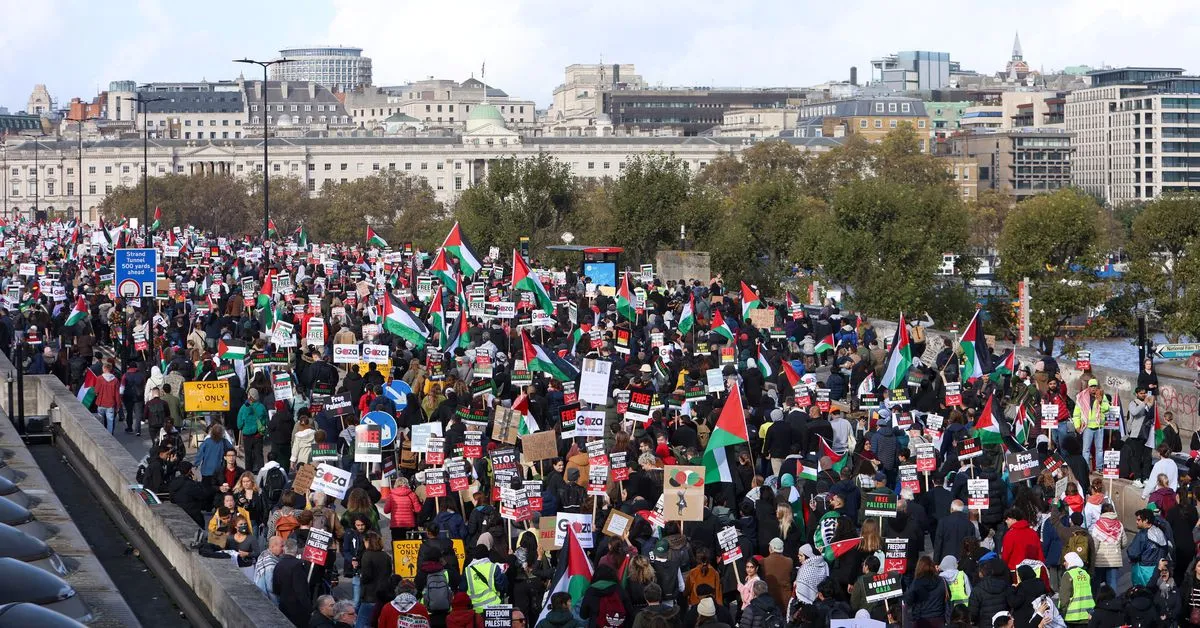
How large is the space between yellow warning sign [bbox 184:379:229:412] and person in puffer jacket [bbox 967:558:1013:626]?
452 inches

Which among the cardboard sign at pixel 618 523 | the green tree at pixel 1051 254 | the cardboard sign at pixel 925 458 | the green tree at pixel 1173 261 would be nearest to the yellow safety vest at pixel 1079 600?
the cardboard sign at pixel 925 458

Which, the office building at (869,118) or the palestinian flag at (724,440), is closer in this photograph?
the palestinian flag at (724,440)

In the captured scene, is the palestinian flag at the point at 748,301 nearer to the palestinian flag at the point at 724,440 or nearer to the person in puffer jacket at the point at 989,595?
the palestinian flag at the point at 724,440

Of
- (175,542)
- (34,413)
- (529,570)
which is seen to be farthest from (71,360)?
(529,570)

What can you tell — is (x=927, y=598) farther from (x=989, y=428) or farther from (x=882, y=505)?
(x=989, y=428)

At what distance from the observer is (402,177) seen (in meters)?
131

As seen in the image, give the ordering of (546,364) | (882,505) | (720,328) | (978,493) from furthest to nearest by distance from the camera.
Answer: (720,328) < (546,364) < (978,493) < (882,505)

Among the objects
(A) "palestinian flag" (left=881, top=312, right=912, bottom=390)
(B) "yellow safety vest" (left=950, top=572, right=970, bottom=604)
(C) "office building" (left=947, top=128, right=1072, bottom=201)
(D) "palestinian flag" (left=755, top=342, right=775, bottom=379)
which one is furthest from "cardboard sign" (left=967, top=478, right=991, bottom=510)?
(C) "office building" (left=947, top=128, right=1072, bottom=201)

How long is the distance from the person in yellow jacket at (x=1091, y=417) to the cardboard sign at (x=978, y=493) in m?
5.04

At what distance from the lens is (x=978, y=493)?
1709 centimetres

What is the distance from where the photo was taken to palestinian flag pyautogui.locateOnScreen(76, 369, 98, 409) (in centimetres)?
2698

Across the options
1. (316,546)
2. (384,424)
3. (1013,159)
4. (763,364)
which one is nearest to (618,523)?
(316,546)

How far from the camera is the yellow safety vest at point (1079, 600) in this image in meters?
14.9

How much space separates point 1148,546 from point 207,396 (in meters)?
12.1
